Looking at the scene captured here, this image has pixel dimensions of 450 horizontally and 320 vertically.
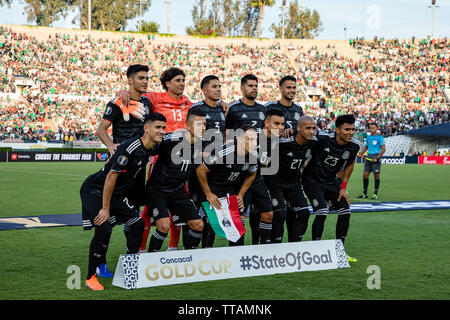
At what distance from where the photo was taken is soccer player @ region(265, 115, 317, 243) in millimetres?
7938

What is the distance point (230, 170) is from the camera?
24.3 ft

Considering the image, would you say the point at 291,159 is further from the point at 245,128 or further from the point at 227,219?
the point at 227,219

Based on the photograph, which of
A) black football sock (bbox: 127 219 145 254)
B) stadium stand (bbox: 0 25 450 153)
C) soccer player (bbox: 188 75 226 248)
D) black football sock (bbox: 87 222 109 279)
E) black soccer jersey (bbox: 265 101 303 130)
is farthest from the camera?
stadium stand (bbox: 0 25 450 153)

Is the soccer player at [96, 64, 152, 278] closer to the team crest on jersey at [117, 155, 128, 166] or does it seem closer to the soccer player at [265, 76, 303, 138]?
the team crest on jersey at [117, 155, 128, 166]

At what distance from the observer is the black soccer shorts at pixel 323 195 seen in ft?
26.3

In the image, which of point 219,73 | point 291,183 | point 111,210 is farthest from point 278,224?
point 219,73

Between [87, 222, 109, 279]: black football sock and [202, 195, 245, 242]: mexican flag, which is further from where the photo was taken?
[202, 195, 245, 242]: mexican flag

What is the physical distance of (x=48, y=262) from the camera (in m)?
7.25

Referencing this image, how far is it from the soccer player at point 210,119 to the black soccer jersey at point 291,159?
2.94 ft

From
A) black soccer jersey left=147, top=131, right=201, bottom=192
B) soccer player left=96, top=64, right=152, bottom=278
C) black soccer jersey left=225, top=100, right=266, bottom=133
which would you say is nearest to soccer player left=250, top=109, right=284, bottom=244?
black soccer jersey left=225, top=100, right=266, bottom=133

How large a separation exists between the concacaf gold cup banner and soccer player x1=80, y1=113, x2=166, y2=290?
411 mm

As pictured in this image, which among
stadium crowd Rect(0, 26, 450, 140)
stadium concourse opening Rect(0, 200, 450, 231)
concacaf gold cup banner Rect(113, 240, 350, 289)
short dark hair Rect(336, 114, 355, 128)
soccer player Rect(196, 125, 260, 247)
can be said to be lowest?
stadium concourse opening Rect(0, 200, 450, 231)

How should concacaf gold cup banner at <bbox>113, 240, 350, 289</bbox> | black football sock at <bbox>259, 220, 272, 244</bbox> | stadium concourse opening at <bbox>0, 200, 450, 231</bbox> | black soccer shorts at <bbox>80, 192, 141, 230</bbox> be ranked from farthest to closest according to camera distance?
stadium concourse opening at <bbox>0, 200, 450, 231</bbox> < black football sock at <bbox>259, 220, 272, 244</bbox> < black soccer shorts at <bbox>80, 192, 141, 230</bbox> < concacaf gold cup banner at <bbox>113, 240, 350, 289</bbox>

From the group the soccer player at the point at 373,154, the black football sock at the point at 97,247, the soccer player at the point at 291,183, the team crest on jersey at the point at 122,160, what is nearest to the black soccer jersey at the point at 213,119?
the soccer player at the point at 291,183
